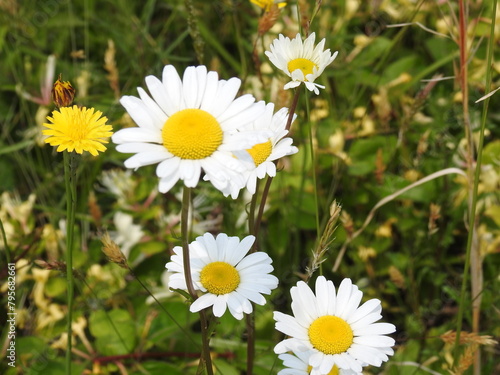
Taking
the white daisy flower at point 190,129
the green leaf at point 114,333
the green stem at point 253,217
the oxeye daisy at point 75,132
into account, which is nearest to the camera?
the white daisy flower at point 190,129

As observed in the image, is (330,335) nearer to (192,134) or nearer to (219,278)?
(219,278)

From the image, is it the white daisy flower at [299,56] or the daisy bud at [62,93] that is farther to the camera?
the white daisy flower at [299,56]

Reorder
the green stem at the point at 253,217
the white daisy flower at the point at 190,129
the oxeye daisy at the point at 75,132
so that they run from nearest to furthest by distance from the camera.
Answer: the white daisy flower at the point at 190,129, the oxeye daisy at the point at 75,132, the green stem at the point at 253,217

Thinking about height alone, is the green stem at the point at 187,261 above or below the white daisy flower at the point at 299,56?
below

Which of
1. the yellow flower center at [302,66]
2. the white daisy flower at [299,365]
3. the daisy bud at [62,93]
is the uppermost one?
the yellow flower center at [302,66]

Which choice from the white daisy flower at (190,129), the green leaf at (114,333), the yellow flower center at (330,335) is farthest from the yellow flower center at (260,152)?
the green leaf at (114,333)

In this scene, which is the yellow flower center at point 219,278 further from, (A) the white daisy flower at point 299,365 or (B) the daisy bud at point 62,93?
(B) the daisy bud at point 62,93

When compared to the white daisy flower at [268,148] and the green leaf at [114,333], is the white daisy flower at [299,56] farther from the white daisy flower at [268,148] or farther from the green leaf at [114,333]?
the green leaf at [114,333]
